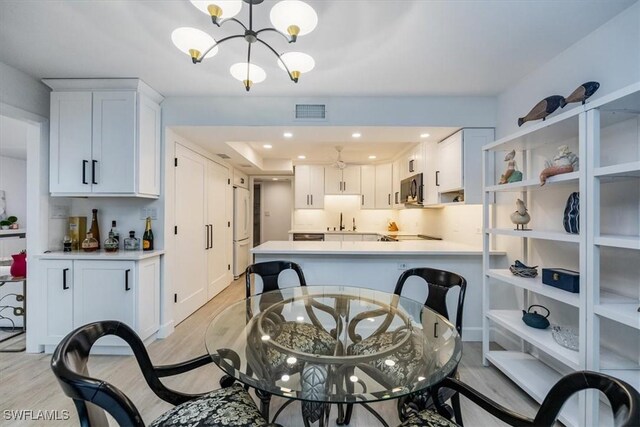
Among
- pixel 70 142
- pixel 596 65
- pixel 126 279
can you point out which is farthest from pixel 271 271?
pixel 596 65

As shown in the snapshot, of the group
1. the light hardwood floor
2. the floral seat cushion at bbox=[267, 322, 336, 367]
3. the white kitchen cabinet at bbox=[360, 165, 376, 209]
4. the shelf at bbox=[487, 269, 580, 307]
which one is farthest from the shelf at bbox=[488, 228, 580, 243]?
the white kitchen cabinet at bbox=[360, 165, 376, 209]

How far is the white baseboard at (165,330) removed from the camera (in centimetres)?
288

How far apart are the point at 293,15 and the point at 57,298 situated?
314cm

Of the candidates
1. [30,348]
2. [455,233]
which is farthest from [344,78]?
[30,348]

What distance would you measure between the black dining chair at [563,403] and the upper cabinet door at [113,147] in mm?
2949

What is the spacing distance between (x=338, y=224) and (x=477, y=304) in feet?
12.0

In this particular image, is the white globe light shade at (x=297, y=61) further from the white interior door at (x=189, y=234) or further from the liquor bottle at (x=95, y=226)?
the liquor bottle at (x=95, y=226)

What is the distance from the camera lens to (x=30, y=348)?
2.56m

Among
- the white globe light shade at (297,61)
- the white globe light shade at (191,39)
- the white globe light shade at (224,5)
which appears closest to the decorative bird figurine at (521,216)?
the white globe light shade at (297,61)

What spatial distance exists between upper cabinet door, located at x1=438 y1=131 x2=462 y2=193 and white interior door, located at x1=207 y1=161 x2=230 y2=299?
3.27 m

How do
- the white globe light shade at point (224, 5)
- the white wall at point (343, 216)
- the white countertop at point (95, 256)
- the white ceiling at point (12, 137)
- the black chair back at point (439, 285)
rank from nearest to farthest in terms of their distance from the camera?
A: the white globe light shade at point (224, 5)
the black chair back at point (439, 285)
the white countertop at point (95, 256)
the white ceiling at point (12, 137)
the white wall at point (343, 216)

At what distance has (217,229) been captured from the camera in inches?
176

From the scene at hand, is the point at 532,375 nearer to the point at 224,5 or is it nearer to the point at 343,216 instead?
the point at 224,5

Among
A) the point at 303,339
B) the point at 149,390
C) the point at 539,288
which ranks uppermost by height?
the point at 539,288
